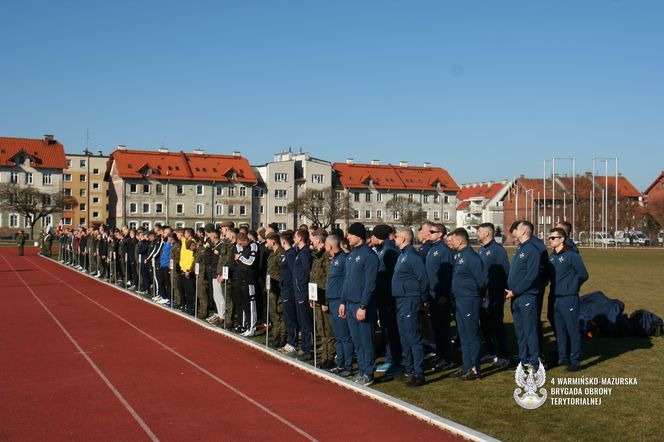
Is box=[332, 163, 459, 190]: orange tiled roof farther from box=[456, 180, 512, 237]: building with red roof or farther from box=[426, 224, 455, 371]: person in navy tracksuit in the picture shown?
box=[426, 224, 455, 371]: person in navy tracksuit

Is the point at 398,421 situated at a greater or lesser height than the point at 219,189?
lesser

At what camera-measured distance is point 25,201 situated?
8319cm

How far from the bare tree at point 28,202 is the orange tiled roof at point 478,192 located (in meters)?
67.2

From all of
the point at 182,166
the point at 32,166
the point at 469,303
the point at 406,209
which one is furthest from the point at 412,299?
the point at 32,166

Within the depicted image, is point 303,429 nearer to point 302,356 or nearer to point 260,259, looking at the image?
point 302,356

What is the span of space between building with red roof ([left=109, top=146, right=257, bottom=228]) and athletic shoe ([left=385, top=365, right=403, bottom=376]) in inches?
3150

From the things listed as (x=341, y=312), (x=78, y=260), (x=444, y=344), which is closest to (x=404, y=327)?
(x=341, y=312)

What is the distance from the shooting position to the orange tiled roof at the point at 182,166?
90812 millimetres

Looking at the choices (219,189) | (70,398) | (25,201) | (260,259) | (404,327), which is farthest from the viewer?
(219,189)

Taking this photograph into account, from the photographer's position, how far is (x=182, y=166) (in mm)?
94312

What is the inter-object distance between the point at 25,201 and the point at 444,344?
8097cm

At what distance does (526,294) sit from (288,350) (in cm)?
438

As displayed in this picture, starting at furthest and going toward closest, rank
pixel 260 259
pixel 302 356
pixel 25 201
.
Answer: pixel 25 201 → pixel 260 259 → pixel 302 356

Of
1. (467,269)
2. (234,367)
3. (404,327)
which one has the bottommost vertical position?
(234,367)
